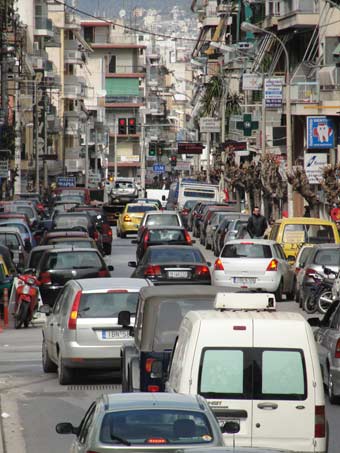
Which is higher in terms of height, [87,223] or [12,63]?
[12,63]

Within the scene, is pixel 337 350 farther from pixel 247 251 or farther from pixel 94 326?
pixel 247 251

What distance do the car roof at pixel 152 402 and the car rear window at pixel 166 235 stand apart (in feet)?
111

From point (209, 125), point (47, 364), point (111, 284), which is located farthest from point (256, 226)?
point (209, 125)

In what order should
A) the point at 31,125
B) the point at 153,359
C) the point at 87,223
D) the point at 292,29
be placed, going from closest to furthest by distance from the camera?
1. the point at 153,359
2. the point at 87,223
3. the point at 292,29
4. the point at 31,125

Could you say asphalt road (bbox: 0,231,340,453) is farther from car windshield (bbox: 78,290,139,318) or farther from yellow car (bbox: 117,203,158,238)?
yellow car (bbox: 117,203,158,238)

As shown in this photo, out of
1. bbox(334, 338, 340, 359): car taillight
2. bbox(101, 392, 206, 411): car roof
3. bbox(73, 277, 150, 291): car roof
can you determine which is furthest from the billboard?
bbox(101, 392, 206, 411): car roof

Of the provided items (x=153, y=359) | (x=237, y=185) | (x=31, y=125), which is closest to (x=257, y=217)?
(x=153, y=359)

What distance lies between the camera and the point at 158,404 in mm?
10312

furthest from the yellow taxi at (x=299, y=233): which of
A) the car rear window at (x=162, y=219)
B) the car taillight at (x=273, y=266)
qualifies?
the car rear window at (x=162, y=219)

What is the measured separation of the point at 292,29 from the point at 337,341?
53089 millimetres

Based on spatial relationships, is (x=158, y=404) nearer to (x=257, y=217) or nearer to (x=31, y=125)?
(x=257, y=217)

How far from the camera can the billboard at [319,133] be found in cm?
6047

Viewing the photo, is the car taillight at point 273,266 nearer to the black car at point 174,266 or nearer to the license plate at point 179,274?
the black car at point 174,266

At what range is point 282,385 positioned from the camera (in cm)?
1272
